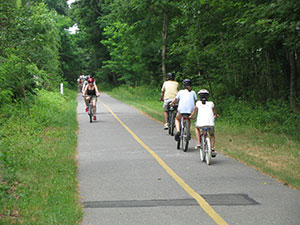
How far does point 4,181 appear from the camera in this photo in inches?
301

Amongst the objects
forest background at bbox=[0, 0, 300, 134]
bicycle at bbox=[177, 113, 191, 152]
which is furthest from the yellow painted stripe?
forest background at bbox=[0, 0, 300, 134]

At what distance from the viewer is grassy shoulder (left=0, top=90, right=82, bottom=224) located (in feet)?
19.1

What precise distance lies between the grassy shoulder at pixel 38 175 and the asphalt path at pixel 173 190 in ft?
0.88

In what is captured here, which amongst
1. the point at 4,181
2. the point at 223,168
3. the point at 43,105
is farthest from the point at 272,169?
the point at 43,105

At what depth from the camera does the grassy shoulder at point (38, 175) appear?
5.81 metres

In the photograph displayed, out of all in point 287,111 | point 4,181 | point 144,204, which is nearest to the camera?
point 144,204

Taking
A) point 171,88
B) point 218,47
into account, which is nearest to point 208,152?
point 171,88

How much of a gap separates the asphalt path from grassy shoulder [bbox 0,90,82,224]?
269 mm

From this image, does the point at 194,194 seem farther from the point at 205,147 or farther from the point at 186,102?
the point at 186,102

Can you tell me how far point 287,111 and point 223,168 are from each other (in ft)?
30.7

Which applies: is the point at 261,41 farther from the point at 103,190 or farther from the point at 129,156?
the point at 103,190

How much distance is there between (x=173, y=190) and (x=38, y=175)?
264 cm

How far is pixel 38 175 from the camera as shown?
8234mm

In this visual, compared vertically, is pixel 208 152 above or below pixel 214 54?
below
